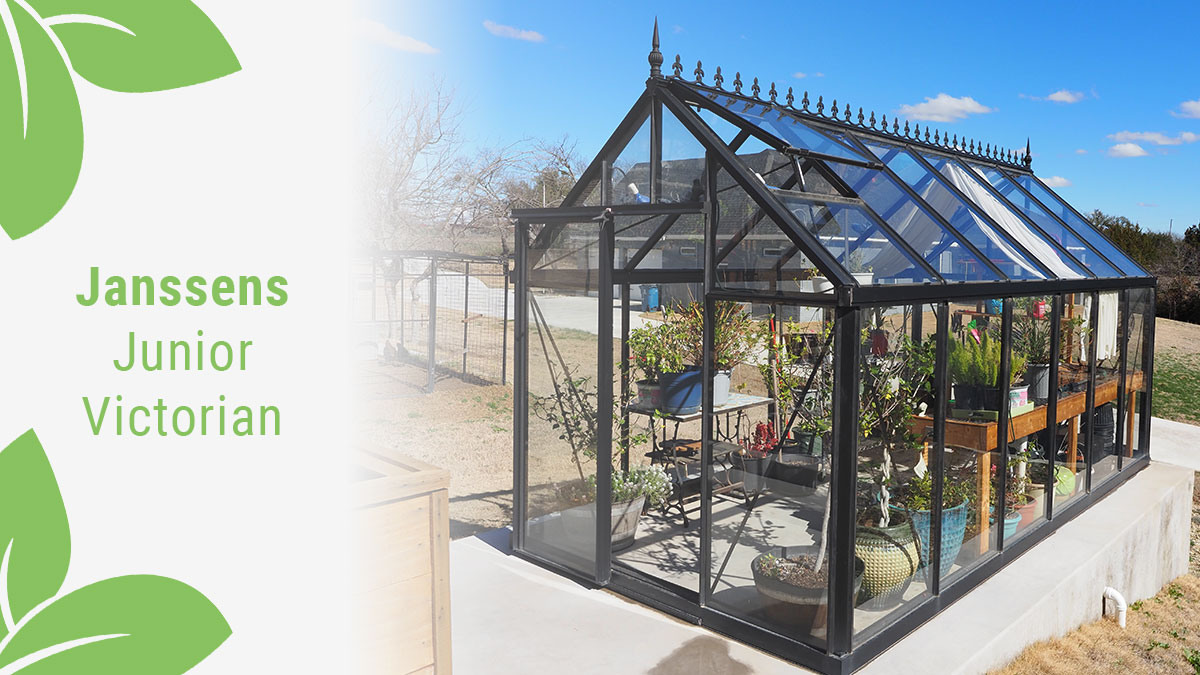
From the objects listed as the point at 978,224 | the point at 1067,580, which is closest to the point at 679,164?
the point at 978,224

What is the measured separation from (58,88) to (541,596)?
10.0ft

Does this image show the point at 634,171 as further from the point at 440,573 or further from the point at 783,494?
the point at 440,573

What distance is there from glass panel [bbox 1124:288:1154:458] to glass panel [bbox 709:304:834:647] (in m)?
3.84

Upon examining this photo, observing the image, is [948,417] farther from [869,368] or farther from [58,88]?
[58,88]

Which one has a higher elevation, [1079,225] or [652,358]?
[1079,225]

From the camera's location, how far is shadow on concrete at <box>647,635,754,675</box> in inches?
142

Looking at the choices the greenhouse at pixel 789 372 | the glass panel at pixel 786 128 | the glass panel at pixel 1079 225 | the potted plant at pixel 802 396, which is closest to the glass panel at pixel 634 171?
the greenhouse at pixel 789 372

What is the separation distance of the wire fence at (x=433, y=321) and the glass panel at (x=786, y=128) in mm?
5895

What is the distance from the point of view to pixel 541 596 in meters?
4.37

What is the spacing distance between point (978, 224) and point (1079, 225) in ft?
7.99

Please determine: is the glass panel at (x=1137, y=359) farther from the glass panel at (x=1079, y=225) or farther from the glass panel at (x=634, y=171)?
the glass panel at (x=634, y=171)

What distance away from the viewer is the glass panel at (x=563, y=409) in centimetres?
462

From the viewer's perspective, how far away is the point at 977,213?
17.3 ft

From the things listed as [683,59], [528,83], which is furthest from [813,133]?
[528,83]
